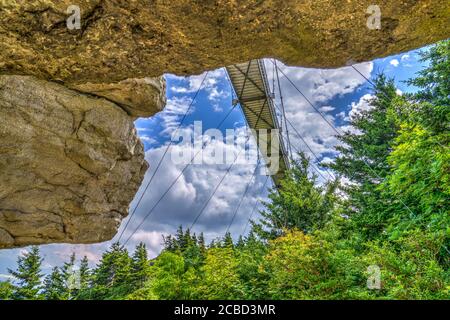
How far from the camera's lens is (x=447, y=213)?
5777 millimetres

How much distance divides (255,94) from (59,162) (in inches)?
338

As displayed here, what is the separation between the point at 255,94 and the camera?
13.2 meters

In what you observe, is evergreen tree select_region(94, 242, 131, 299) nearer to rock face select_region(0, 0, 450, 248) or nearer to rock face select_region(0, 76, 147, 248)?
rock face select_region(0, 76, 147, 248)

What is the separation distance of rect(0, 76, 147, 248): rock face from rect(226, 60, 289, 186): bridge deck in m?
5.47

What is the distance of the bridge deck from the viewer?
12172mm

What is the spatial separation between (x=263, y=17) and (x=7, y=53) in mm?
2210

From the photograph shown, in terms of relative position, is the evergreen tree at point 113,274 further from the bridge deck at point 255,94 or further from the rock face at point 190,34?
the rock face at point 190,34

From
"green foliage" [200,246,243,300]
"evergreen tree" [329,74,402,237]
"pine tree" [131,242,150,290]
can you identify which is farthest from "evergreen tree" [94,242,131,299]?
"evergreen tree" [329,74,402,237]

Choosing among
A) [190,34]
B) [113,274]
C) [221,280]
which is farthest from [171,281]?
[113,274]

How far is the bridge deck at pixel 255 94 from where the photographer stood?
39.9 ft
